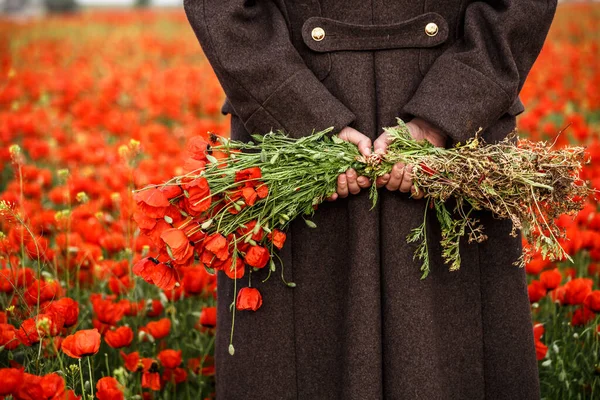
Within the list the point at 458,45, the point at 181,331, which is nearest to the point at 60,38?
the point at 181,331

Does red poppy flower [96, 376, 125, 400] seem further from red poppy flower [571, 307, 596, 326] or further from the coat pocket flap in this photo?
red poppy flower [571, 307, 596, 326]

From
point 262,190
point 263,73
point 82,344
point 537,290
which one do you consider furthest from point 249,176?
point 537,290

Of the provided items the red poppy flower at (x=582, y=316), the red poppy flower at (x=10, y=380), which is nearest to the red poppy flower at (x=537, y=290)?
the red poppy flower at (x=582, y=316)

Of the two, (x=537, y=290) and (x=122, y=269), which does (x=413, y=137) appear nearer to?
(x=537, y=290)

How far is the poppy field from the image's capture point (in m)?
1.60

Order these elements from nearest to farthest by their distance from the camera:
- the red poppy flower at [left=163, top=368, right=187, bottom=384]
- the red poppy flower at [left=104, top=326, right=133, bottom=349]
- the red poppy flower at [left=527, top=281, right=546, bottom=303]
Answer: the red poppy flower at [left=104, top=326, right=133, bottom=349] < the red poppy flower at [left=163, top=368, right=187, bottom=384] < the red poppy flower at [left=527, top=281, right=546, bottom=303]

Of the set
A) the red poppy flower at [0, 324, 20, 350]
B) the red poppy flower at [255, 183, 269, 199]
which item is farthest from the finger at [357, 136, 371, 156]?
the red poppy flower at [0, 324, 20, 350]

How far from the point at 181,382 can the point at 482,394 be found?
1010mm

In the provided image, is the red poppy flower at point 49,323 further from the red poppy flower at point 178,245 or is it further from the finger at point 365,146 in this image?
the finger at point 365,146

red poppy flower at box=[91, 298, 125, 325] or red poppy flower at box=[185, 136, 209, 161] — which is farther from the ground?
red poppy flower at box=[185, 136, 209, 161]

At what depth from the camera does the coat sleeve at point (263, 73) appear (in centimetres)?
154

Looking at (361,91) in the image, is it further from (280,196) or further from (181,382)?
(181,382)

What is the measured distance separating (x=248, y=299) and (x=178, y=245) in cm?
27

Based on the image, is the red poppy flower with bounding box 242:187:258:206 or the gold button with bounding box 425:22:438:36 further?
the gold button with bounding box 425:22:438:36
